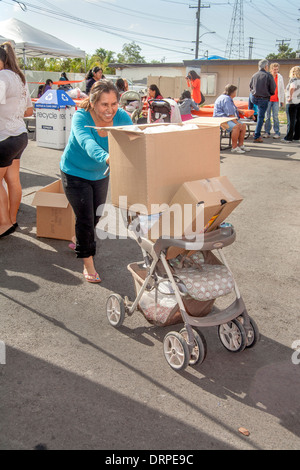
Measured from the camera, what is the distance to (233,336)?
11.6ft

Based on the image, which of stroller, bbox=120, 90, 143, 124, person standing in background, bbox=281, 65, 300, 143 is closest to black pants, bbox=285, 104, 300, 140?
person standing in background, bbox=281, 65, 300, 143

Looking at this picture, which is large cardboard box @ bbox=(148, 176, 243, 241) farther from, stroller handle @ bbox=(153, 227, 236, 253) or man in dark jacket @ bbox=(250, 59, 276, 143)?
man in dark jacket @ bbox=(250, 59, 276, 143)

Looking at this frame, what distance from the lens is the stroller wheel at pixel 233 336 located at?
3.46m

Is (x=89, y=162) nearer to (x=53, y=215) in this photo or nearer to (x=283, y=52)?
(x=53, y=215)

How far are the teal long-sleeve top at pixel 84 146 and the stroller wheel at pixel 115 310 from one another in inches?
45.3

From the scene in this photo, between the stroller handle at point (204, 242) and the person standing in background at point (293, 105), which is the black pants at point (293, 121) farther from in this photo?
the stroller handle at point (204, 242)

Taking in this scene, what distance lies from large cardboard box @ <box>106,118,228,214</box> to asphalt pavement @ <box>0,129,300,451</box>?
45.3 inches

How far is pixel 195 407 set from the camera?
115 inches

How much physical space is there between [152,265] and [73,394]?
1.05 m

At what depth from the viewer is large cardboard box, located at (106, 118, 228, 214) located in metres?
3.05

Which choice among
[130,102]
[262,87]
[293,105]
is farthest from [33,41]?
[293,105]

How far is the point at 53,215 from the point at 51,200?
0.75 feet

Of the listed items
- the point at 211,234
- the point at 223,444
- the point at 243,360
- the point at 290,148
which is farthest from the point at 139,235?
the point at 290,148
